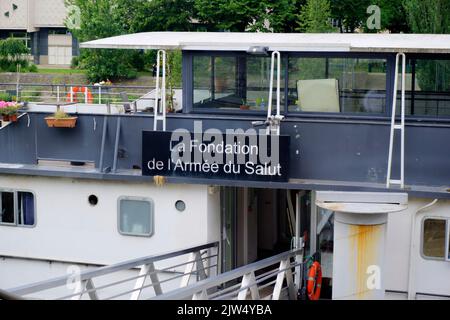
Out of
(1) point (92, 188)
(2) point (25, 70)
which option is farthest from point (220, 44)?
(2) point (25, 70)

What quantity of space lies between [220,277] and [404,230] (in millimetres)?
2848

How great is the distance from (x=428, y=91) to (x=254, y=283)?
12.0 feet

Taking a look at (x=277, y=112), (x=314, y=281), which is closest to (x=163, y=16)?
(x=277, y=112)

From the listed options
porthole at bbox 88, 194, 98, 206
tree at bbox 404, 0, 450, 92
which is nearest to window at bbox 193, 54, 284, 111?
porthole at bbox 88, 194, 98, 206

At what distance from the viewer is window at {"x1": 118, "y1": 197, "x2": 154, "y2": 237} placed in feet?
45.7

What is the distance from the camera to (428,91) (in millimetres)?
13375

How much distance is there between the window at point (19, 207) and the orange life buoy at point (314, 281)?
427 centimetres

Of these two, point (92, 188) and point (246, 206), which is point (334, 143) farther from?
point (92, 188)

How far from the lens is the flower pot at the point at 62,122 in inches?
559

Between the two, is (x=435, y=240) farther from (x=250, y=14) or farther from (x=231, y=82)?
(x=250, y=14)

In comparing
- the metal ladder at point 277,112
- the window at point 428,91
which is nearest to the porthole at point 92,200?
the metal ladder at point 277,112

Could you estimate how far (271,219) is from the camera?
16.5 meters

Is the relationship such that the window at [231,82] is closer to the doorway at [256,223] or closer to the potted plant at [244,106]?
the potted plant at [244,106]
